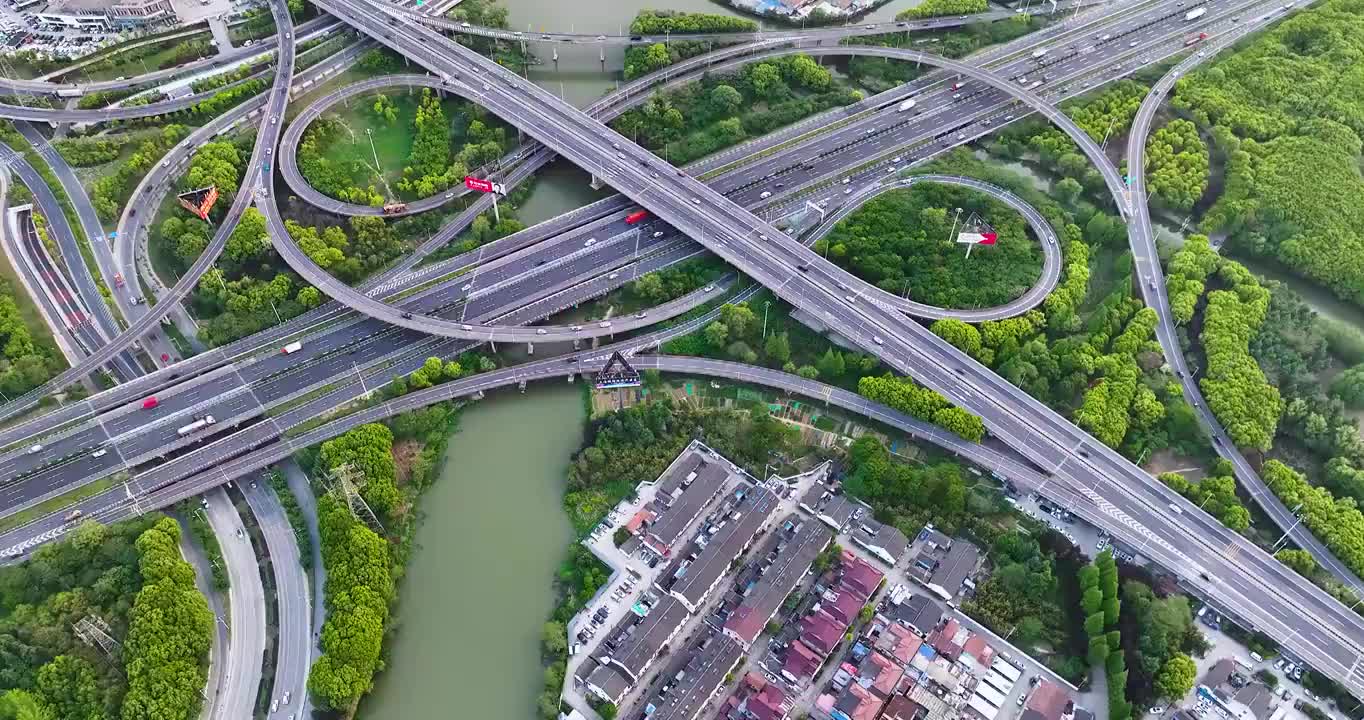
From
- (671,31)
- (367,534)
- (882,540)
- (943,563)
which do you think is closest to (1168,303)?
(943,563)

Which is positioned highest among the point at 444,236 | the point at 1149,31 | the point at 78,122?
the point at 1149,31

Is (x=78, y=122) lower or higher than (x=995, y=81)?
lower

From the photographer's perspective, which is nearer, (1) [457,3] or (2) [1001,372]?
(2) [1001,372]

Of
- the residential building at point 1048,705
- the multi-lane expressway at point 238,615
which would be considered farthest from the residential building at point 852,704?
the multi-lane expressway at point 238,615

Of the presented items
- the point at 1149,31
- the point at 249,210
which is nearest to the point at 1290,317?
the point at 1149,31

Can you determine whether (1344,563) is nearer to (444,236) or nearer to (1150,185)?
(1150,185)

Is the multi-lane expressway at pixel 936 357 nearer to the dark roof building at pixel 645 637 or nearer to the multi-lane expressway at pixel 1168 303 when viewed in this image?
the multi-lane expressway at pixel 1168 303

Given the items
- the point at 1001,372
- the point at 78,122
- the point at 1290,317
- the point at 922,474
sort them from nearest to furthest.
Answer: the point at 922,474, the point at 1001,372, the point at 1290,317, the point at 78,122
